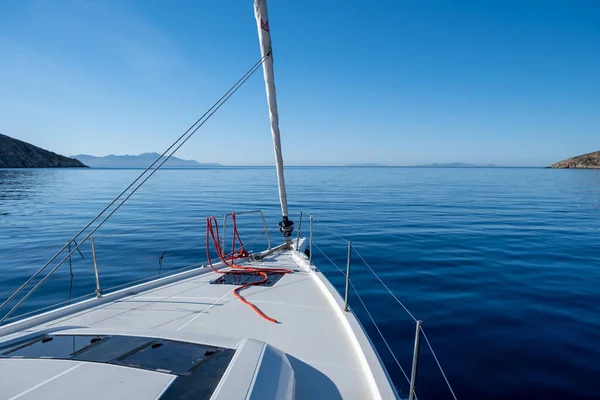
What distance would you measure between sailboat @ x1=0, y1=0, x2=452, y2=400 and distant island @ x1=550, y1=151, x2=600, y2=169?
142797 millimetres

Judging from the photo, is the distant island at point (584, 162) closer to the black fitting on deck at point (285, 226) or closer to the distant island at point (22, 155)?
the black fitting on deck at point (285, 226)

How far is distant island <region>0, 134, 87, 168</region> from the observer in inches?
4060

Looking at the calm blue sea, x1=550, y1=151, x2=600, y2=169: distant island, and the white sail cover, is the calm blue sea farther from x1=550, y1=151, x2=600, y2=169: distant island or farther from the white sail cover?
x1=550, y1=151, x2=600, y2=169: distant island

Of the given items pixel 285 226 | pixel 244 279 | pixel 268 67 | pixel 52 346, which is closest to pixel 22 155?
pixel 285 226

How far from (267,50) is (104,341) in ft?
18.7

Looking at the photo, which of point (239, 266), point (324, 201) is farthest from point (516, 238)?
point (324, 201)

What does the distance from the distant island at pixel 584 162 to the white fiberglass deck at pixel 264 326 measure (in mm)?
142900

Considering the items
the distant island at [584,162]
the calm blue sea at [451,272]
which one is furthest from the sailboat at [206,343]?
the distant island at [584,162]

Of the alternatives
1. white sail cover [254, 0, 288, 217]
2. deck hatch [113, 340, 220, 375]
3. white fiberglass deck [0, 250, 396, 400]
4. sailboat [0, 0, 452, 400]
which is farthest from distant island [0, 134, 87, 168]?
deck hatch [113, 340, 220, 375]

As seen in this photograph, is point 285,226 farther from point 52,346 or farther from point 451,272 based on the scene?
point 52,346

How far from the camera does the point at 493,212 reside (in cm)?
1914

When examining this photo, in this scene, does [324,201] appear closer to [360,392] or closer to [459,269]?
[459,269]

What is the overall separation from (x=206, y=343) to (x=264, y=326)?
1612 mm

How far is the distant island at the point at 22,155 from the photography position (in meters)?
103
